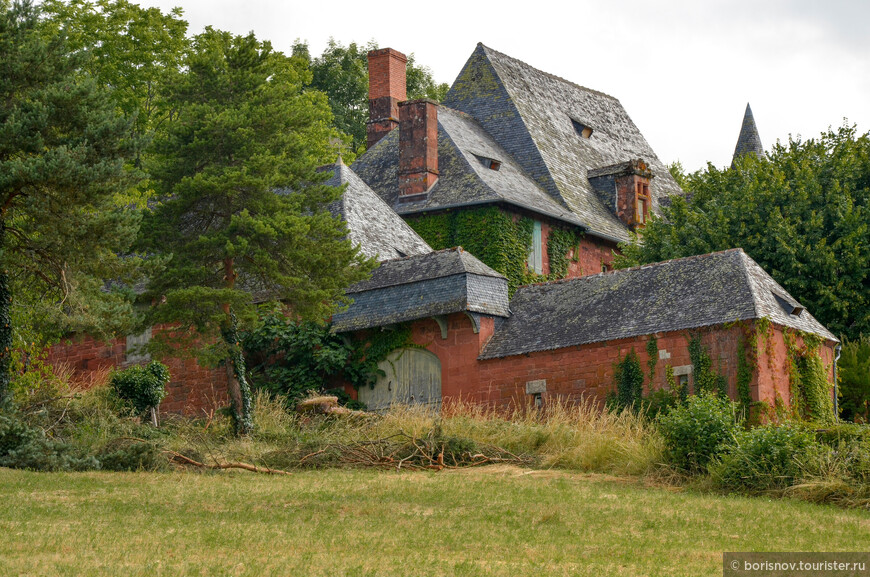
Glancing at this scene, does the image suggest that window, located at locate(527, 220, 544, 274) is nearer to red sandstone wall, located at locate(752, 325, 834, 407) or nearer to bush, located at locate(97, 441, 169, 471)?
red sandstone wall, located at locate(752, 325, 834, 407)

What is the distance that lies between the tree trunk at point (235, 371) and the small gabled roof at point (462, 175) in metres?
11.8

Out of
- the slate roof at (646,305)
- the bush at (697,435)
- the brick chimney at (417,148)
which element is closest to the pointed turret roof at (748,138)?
the brick chimney at (417,148)

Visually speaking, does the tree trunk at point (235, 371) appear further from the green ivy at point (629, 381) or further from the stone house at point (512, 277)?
the green ivy at point (629, 381)

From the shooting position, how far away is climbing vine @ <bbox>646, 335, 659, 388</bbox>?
2397cm

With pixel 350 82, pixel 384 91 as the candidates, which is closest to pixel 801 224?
pixel 384 91

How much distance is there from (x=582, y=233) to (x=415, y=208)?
5.24 m

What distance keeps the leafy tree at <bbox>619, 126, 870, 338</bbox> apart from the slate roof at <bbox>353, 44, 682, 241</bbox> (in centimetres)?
442

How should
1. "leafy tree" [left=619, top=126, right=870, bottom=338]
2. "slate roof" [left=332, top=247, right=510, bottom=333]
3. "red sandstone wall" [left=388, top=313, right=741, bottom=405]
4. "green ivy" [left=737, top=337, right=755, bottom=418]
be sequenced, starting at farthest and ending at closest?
"leafy tree" [left=619, top=126, right=870, bottom=338], "slate roof" [left=332, top=247, right=510, bottom=333], "red sandstone wall" [left=388, top=313, right=741, bottom=405], "green ivy" [left=737, top=337, right=755, bottom=418]

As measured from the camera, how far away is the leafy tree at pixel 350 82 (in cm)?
5466

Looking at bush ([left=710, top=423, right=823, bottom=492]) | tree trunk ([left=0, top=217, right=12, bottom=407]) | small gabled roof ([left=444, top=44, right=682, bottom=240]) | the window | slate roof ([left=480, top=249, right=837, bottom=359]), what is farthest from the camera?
small gabled roof ([left=444, top=44, right=682, bottom=240])

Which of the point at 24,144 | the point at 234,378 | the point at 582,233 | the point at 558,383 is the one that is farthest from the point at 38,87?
the point at 582,233

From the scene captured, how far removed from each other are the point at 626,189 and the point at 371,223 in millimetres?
11530

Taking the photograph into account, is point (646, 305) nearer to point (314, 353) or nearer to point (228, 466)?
point (314, 353)

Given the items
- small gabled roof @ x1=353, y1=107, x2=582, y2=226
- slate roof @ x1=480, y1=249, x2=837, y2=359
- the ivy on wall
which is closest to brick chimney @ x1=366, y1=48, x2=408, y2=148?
small gabled roof @ x1=353, y1=107, x2=582, y2=226
